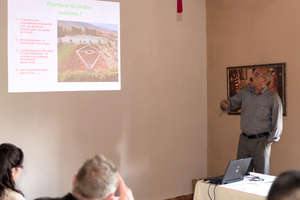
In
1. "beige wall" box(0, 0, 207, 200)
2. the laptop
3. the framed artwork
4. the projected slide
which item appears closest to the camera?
the laptop

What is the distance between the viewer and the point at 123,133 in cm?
507

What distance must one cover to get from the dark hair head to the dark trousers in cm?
281

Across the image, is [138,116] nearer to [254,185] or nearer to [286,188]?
[254,185]

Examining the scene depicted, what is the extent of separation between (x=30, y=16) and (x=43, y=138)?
4.33 feet

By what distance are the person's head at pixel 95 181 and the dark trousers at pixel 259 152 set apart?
3.26 meters

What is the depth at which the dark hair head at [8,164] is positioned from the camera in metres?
2.68

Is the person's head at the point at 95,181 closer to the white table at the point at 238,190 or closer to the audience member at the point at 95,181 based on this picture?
the audience member at the point at 95,181

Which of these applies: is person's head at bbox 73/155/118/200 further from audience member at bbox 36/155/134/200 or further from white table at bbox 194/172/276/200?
white table at bbox 194/172/276/200

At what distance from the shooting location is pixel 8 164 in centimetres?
279

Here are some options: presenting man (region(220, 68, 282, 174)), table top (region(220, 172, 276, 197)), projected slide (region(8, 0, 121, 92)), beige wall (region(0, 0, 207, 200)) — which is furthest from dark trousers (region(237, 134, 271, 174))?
projected slide (region(8, 0, 121, 92))

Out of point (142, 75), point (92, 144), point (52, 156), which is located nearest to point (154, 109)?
point (142, 75)

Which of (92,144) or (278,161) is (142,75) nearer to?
(92,144)

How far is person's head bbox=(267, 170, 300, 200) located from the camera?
48.4 inches

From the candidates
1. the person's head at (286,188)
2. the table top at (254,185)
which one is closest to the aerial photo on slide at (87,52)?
the table top at (254,185)
